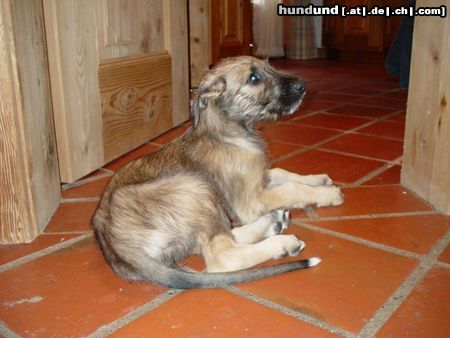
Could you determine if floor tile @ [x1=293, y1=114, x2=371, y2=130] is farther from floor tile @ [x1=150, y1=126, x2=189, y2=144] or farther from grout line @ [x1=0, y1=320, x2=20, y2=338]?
grout line @ [x1=0, y1=320, x2=20, y2=338]

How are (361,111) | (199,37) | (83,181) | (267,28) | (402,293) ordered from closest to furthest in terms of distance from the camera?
(402,293), (83,181), (199,37), (361,111), (267,28)

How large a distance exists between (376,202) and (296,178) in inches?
17.7

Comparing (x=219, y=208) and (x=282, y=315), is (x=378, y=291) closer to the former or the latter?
(x=282, y=315)

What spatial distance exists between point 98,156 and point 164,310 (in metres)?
1.61

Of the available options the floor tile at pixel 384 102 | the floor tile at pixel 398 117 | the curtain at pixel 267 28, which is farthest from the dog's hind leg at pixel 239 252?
the curtain at pixel 267 28

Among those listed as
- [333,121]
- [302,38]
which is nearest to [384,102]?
[333,121]

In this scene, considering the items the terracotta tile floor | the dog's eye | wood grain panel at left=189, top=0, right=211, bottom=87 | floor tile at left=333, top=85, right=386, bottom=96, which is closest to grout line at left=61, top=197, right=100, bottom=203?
the terracotta tile floor

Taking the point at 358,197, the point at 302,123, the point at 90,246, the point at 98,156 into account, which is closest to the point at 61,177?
the point at 98,156

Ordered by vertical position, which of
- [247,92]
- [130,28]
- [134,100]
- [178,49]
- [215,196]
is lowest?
[215,196]

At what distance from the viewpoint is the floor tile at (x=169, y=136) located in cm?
370

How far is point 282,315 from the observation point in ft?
5.16

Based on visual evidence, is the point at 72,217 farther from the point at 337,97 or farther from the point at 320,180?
the point at 337,97

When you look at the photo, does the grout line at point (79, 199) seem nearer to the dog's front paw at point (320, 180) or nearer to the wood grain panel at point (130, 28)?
the wood grain panel at point (130, 28)

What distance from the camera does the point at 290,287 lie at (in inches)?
68.3
